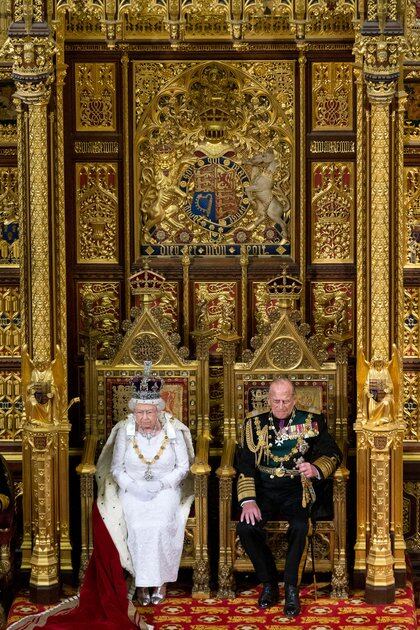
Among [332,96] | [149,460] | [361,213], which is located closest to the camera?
[361,213]

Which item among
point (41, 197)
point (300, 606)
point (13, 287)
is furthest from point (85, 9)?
point (300, 606)

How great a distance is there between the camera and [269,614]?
12.6 meters

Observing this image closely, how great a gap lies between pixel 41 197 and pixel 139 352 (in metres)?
1.39

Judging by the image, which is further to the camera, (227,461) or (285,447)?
(227,461)

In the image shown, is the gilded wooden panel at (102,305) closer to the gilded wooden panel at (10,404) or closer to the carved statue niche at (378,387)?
the gilded wooden panel at (10,404)

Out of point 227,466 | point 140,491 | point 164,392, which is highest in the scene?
point 164,392

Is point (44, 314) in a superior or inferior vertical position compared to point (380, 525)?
superior

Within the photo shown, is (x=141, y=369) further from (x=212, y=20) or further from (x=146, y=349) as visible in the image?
(x=212, y=20)

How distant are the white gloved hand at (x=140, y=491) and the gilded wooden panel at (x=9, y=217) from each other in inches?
75.3

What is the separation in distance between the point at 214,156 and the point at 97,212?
0.90 metres

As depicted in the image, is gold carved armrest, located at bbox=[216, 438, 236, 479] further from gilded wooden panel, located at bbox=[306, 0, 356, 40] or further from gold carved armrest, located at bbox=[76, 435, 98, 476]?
gilded wooden panel, located at bbox=[306, 0, 356, 40]

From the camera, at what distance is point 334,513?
507 inches

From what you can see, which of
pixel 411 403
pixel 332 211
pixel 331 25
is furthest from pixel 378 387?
pixel 331 25

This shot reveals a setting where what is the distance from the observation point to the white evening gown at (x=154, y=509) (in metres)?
12.6
